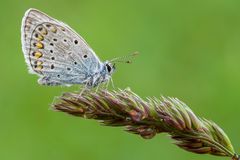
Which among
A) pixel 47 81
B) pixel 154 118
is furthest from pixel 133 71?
pixel 154 118

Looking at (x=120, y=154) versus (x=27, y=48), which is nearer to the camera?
(x=27, y=48)

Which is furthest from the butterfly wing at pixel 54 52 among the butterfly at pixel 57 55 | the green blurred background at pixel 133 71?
the green blurred background at pixel 133 71

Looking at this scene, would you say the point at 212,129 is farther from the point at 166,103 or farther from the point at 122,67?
the point at 122,67

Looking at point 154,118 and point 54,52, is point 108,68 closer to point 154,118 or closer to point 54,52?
point 54,52

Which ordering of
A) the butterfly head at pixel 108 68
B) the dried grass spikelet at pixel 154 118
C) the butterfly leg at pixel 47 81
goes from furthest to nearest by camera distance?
the butterfly head at pixel 108 68 < the butterfly leg at pixel 47 81 < the dried grass spikelet at pixel 154 118

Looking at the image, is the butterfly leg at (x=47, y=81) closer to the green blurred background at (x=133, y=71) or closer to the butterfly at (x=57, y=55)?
the butterfly at (x=57, y=55)

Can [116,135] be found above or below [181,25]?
below

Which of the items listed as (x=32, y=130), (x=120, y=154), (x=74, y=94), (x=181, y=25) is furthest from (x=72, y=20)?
(x=74, y=94)
